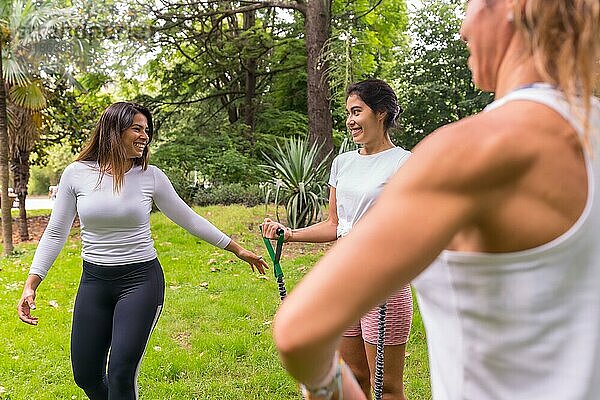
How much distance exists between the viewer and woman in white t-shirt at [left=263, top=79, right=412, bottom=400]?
305cm

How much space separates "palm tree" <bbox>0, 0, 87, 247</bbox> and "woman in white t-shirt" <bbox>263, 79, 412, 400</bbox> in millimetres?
8167

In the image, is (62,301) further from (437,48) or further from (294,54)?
(437,48)

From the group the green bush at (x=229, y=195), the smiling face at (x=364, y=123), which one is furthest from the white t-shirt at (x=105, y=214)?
the green bush at (x=229, y=195)

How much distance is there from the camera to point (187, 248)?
920 centimetres

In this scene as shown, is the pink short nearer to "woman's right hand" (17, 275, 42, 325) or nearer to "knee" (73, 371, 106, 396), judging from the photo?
"knee" (73, 371, 106, 396)

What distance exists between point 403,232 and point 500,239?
13 cm

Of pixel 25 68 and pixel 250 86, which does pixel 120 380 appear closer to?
pixel 25 68

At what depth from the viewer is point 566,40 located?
756mm

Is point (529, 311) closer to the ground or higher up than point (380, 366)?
higher up

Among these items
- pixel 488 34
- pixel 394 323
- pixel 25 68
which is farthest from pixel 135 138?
pixel 25 68

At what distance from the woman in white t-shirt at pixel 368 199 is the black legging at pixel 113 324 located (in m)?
0.74

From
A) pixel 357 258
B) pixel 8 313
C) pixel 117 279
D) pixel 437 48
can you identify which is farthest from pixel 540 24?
pixel 437 48

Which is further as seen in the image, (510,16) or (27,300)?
(27,300)

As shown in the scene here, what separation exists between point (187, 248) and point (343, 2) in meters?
8.62
